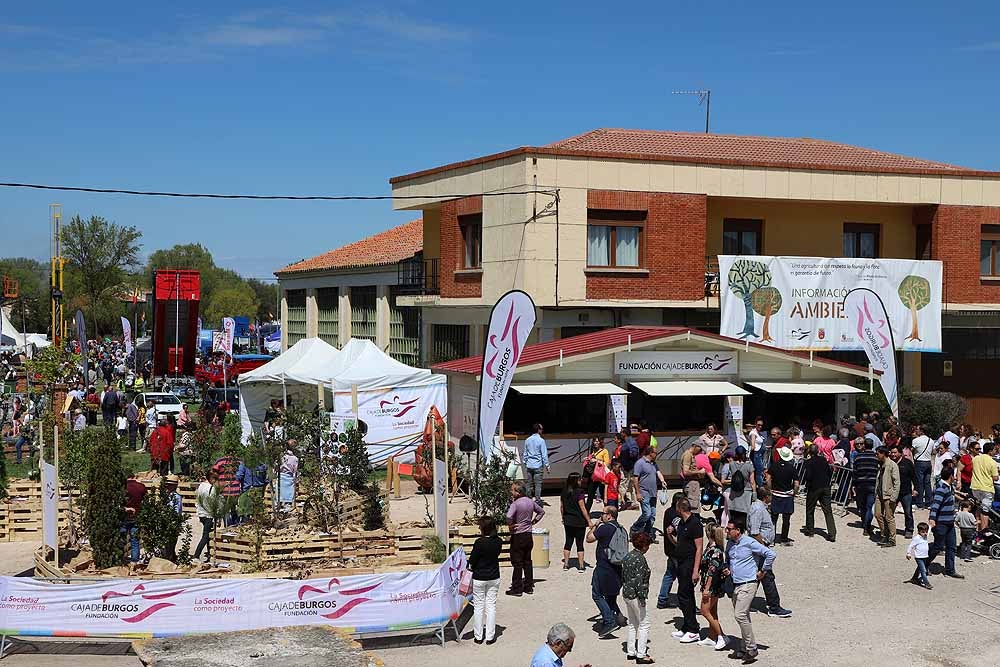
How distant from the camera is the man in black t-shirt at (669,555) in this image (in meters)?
13.3

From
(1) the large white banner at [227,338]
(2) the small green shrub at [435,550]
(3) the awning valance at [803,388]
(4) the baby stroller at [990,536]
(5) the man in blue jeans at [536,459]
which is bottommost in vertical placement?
(4) the baby stroller at [990,536]

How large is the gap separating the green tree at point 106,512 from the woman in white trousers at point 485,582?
4.97 m

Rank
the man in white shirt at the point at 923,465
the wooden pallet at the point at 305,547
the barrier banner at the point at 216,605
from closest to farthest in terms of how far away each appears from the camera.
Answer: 1. the barrier banner at the point at 216,605
2. the wooden pallet at the point at 305,547
3. the man in white shirt at the point at 923,465

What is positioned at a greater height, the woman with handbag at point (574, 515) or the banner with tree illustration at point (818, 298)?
the banner with tree illustration at point (818, 298)

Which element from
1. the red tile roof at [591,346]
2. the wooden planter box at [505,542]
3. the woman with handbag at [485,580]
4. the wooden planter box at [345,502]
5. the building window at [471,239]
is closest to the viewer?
the woman with handbag at [485,580]

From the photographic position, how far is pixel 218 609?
12.2 m

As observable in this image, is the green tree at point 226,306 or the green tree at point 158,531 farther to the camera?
the green tree at point 226,306

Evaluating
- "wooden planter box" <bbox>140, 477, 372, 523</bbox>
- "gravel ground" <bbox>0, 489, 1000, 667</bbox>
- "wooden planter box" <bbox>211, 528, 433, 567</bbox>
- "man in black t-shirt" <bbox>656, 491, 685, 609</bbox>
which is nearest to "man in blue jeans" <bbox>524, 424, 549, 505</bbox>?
"gravel ground" <bbox>0, 489, 1000, 667</bbox>

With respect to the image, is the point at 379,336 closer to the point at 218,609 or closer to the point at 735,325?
the point at 735,325

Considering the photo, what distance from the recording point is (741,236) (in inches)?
1242

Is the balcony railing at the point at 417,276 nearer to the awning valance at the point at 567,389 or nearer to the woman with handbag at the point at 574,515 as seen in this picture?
the awning valance at the point at 567,389

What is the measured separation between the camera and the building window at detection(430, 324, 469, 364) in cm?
3275

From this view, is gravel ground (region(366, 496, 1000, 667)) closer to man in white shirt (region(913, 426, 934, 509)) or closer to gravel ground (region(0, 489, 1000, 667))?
gravel ground (region(0, 489, 1000, 667))

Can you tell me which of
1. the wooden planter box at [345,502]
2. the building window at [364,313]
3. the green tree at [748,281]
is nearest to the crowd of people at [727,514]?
the wooden planter box at [345,502]
